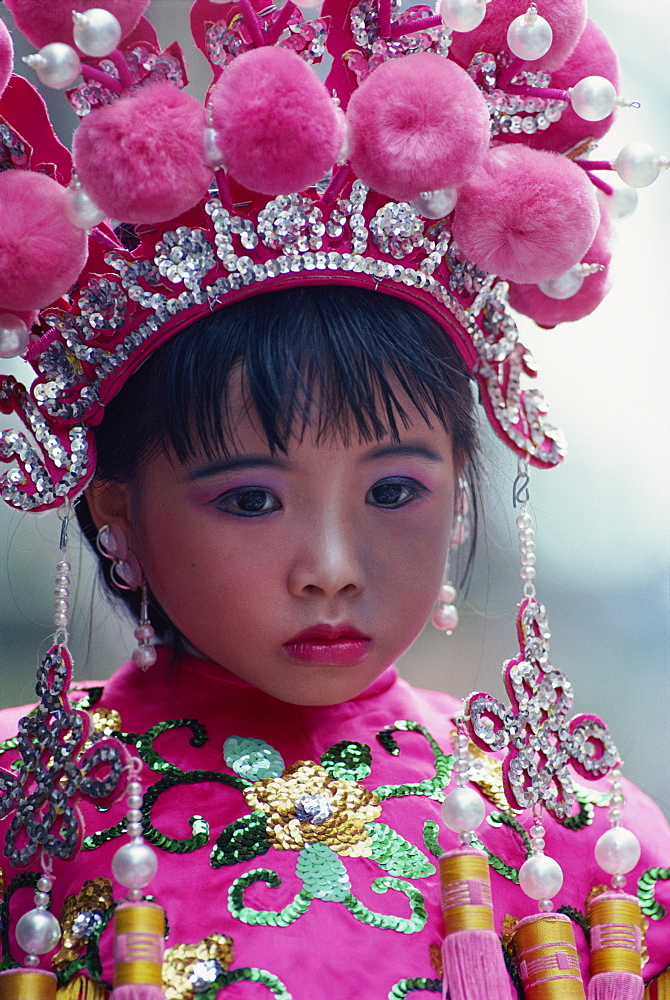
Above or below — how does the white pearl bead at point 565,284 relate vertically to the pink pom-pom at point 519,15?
below

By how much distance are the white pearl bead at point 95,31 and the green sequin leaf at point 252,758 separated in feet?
2.03

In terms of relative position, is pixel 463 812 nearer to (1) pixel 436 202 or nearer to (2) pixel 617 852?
(2) pixel 617 852

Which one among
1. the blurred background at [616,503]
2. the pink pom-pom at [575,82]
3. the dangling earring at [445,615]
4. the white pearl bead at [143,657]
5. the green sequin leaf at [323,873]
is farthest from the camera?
the blurred background at [616,503]

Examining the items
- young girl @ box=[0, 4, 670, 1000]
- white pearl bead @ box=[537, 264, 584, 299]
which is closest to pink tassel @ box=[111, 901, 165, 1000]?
young girl @ box=[0, 4, 670, 1000]

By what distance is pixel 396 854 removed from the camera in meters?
1.01

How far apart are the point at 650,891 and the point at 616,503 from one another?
88cm

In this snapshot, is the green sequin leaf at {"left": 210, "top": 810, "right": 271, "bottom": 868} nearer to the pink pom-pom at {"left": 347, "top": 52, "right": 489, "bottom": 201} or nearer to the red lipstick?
the red lipstick

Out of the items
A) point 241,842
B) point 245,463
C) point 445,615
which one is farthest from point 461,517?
point 241,842

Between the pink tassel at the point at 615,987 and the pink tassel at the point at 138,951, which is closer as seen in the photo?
the pink tassel at the point at 138,951

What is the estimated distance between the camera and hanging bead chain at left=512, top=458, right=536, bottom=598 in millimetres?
1124

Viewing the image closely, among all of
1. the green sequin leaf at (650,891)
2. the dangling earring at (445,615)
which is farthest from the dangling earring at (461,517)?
the green sequin leaf at (650,891)

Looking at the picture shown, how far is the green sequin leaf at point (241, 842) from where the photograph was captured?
0.98m

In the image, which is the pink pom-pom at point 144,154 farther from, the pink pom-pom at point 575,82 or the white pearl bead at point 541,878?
the white pearl bead at point 541,878

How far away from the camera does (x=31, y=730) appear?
3.30 ft
